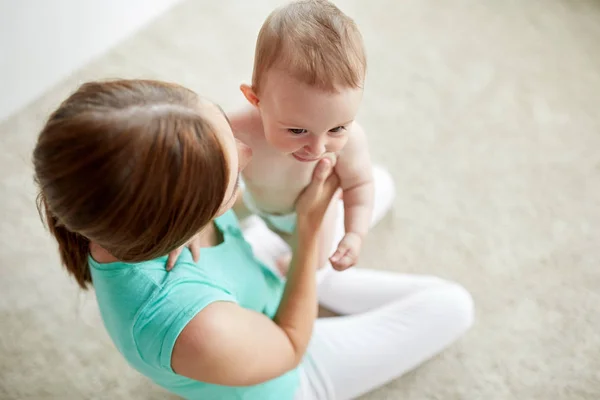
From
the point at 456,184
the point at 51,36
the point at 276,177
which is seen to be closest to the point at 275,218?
the point at 276,177

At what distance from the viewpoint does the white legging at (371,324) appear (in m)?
0.96

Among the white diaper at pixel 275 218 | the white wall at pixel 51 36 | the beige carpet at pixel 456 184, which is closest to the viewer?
the white diaper at pixel 275 218

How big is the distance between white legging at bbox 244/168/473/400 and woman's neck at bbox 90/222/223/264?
0.88 feet

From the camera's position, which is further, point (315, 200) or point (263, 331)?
point (315, 200)

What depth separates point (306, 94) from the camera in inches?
28.3

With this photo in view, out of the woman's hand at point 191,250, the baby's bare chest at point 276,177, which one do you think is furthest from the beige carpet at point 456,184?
the woman's hand at point 191,250

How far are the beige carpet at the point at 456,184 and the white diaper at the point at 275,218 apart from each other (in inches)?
11.8

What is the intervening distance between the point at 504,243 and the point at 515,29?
72 cm

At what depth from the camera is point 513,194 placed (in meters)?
1.37

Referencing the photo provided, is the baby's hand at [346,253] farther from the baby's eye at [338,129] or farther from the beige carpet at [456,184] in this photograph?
the beige carpet at [456,184]

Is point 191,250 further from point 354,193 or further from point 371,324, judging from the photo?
point 371,324

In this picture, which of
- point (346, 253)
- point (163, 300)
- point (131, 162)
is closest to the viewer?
point (131, 162)

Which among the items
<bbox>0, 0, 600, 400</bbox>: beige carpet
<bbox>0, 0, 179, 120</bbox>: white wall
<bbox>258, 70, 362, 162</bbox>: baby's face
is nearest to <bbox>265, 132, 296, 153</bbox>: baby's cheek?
<bbox>258, 70, 362, 162</bbox>: baby's face

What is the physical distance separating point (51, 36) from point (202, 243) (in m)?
0.98
